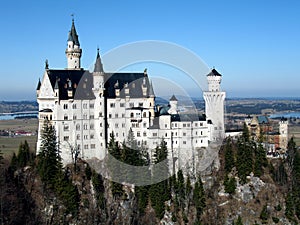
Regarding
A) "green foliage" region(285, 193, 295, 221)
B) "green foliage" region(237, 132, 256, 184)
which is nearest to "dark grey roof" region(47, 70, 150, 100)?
"green foliage" region(237, 132, 256, 184)

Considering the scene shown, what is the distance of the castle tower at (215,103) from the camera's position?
72.8m

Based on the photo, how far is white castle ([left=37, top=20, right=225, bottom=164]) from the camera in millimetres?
66500

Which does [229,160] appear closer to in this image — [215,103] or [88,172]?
[215,103]

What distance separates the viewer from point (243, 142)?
70.4 m

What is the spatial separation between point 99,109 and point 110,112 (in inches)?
89.1

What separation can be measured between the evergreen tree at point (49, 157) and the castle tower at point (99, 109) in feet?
21.2

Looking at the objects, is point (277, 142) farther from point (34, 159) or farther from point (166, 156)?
point (34, 159)

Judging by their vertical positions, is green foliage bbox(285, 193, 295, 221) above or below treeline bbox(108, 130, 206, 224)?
below

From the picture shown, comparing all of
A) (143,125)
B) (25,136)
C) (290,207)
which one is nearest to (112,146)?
(143,125)

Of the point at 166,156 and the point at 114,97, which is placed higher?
the point at 114,97

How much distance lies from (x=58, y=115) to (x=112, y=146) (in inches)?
357

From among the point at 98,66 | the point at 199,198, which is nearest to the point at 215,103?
the point at 199,198

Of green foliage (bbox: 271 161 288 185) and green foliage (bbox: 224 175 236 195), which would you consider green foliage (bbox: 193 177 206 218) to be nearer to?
green foliage (bbox: 224 175 236 195)

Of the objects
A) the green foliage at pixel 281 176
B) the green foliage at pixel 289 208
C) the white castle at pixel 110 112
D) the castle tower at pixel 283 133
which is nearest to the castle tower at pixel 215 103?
the white castle at pixel 110 112
